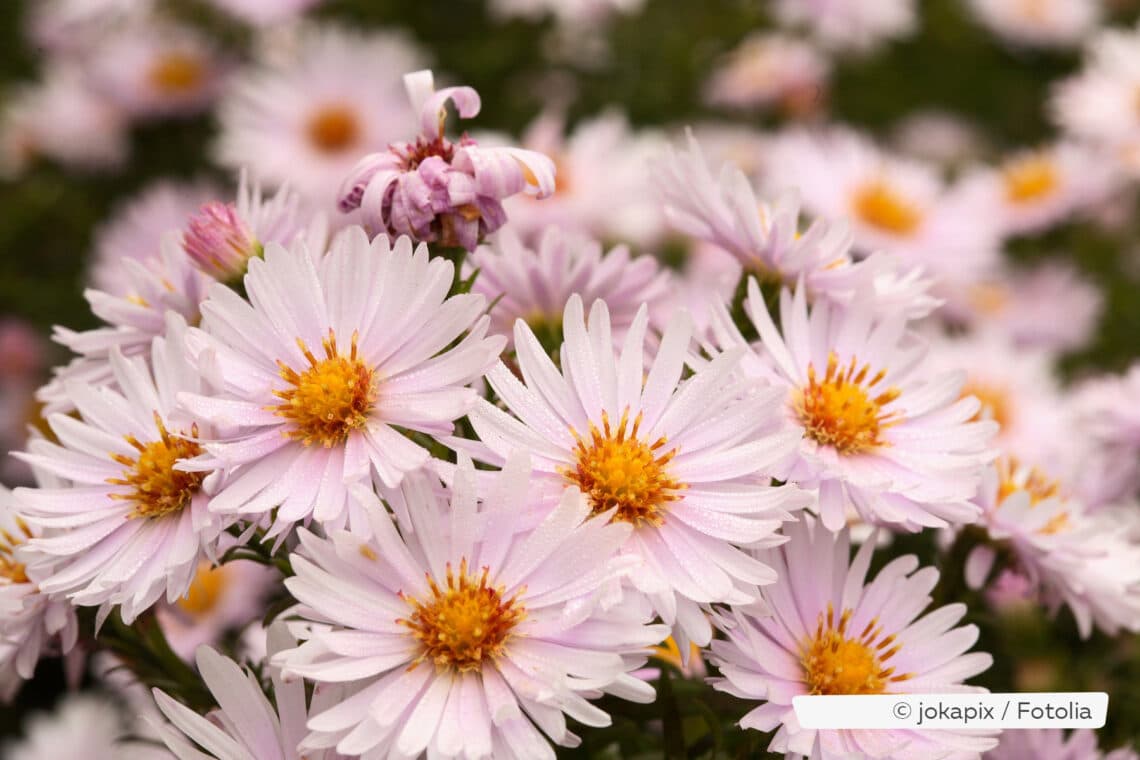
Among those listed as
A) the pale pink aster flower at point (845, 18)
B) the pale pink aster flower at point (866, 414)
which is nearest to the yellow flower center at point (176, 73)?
the pale pink aster flower at point (845, 18)

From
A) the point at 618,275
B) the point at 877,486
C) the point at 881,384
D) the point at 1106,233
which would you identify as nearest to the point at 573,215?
the point at 618,275

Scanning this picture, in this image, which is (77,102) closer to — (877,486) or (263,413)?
(263,413)

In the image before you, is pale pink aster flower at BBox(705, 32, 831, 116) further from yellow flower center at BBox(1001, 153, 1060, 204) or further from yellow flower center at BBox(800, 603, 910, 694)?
yellow flower center at BBox(800, 603, 910, 694)

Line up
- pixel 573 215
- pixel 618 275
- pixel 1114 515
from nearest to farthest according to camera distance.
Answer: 1. pixel 618 275
2. pixel 1114 515
3. pixel 573 215

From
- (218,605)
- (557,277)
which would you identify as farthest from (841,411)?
(218,605)

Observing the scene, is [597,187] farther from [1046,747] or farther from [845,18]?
[1046,747]

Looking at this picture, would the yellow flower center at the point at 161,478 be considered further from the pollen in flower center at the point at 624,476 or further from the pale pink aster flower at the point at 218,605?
the pale pink aster flower at the point at 218,605
